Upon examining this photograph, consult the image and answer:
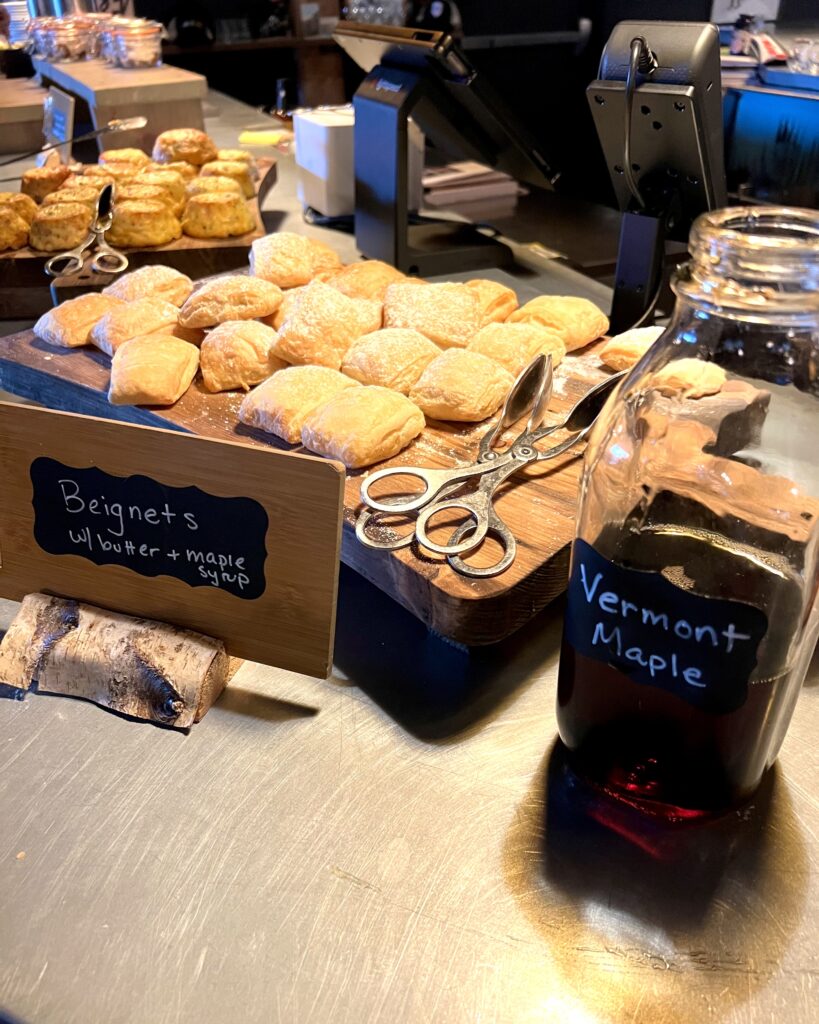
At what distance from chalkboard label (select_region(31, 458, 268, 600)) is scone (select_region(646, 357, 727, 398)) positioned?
0.31m

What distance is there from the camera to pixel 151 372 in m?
1.00

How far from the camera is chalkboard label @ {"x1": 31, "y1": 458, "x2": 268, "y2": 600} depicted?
657 millimetres

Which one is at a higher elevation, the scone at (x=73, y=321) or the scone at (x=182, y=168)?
the scone at (x=182, y=168)

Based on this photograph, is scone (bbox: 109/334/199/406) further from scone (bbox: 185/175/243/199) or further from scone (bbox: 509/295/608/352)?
scone (bbox: 185/175/243/199)

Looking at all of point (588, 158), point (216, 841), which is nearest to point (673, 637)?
point (216, 841)

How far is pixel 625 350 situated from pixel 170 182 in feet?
3.70

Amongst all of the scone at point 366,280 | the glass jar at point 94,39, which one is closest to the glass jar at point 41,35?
the glass jar at point 94,39

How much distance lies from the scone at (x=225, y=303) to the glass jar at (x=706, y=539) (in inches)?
28.2

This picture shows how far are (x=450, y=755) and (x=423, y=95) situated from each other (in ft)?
4.25

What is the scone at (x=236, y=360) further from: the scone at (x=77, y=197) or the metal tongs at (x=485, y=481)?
the scone at (x=77, y=197)

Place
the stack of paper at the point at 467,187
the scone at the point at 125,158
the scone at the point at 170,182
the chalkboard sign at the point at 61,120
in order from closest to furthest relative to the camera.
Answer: the scone at the point at 170,182 < the scone at the point at 125,158 < the stack of paper at the point at 467,187 < the chalkboard sign at the point at 61,120

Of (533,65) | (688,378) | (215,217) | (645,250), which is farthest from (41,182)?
(533,65)

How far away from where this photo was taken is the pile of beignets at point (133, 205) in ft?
5.08

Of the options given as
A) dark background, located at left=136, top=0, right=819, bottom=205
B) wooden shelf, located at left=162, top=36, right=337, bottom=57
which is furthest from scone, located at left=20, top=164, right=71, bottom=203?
dark background, located at left=136, top=0, right=819, bottom=205
